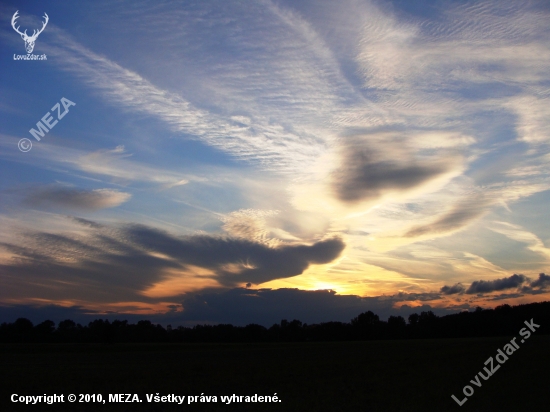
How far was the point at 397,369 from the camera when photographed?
37031 millimetres

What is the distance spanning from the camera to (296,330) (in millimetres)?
162125

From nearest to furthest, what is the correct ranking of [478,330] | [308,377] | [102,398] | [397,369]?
[102,398]
[308,377]
[397,369]
[478,330]

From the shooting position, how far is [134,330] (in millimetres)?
140625

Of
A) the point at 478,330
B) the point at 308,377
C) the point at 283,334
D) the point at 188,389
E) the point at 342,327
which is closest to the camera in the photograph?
the point at 188,389

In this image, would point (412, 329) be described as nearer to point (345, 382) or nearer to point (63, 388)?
point (345, 382)

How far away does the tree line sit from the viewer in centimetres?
12642

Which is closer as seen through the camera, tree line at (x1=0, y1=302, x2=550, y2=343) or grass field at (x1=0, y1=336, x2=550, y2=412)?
grass field at (x1=0, y1=336, x2=550, y2=412)

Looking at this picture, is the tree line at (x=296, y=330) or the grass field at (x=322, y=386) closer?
the grass field at (x=322, y=386)

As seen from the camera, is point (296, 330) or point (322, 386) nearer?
point (322, 386)

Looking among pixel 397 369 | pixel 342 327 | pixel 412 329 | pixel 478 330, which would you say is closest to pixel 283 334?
pixel 342 327

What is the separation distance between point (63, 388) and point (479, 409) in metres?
23.8

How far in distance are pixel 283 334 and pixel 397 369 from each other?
118362 millimetres

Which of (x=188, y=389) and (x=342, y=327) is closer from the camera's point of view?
(x=188, y=389)

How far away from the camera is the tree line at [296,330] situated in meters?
126
